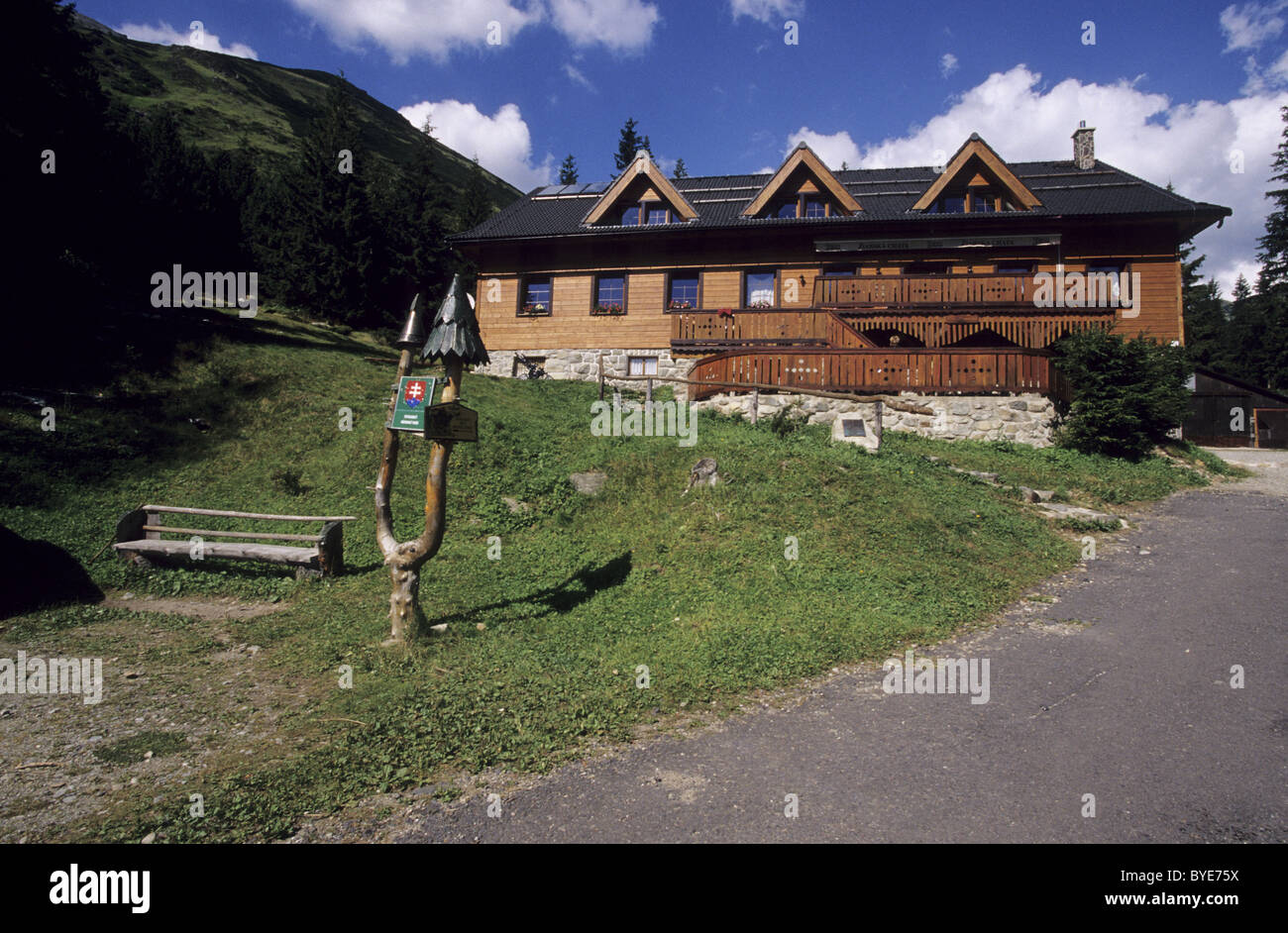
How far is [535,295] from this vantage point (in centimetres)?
2772

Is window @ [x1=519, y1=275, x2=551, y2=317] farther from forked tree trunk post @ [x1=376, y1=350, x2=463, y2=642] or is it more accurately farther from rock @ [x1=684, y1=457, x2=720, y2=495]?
forked tree trunk post @ [x1=376, y1=350, x2=463, y2=642]

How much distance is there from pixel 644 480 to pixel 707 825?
371 inches

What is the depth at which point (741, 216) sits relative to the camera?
1021 inches

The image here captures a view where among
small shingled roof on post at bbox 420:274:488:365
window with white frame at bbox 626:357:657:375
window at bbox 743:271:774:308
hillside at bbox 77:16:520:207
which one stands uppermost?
hillside at bbox 77:16:520:207

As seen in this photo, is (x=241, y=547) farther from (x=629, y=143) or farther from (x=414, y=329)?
(x=629, y=143)

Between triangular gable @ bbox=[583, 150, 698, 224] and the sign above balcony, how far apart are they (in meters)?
6.21

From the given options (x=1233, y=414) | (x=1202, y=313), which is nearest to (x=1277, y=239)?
(x=1202, y=313)

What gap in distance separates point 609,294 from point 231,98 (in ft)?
403

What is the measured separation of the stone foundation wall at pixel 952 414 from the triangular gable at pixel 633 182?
1205 centimetres

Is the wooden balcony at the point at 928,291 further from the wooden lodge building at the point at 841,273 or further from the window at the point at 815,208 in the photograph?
the window at the point at 815,208

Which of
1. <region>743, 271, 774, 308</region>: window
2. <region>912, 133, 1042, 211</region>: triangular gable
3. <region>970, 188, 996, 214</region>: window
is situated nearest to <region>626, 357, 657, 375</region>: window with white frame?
<region>743, 271, 774, 308</region>: window

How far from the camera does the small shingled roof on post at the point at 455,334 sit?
8352 mm

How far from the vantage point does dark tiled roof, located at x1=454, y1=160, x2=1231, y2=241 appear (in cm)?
2392

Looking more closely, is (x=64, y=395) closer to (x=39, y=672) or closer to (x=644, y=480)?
(x=39, y=672)
